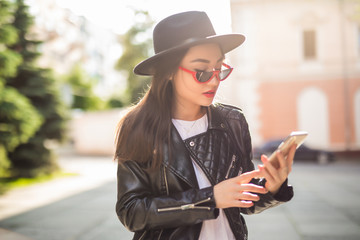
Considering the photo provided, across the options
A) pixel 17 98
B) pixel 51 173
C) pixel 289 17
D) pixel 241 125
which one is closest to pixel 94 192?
pixel 17 98

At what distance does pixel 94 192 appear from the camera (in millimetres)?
8719

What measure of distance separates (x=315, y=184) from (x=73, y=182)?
7189mm

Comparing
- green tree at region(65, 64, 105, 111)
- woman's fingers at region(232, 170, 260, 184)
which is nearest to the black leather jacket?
woman's fingers at region(232, 170, 260, 184)

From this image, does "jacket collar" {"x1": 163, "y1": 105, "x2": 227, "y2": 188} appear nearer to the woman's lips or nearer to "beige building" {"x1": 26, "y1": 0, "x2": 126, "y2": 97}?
the woman's lips

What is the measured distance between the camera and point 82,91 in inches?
1244

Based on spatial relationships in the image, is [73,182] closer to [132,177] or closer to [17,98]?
[17,98]

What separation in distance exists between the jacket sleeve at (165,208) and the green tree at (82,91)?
2945 centimetres

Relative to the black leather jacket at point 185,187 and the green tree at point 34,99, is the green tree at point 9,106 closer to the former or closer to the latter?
the green tree at point 34,99

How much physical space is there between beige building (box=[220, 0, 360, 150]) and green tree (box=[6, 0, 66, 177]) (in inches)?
467

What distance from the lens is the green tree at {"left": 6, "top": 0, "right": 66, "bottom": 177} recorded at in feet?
36.8

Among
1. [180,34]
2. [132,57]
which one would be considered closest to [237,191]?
[180,34]

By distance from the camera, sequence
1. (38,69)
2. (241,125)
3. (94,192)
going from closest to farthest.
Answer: (241,125)
(94,192)
(38,69)

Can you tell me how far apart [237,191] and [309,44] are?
73.9 ft

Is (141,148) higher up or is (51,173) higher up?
(141,148)
